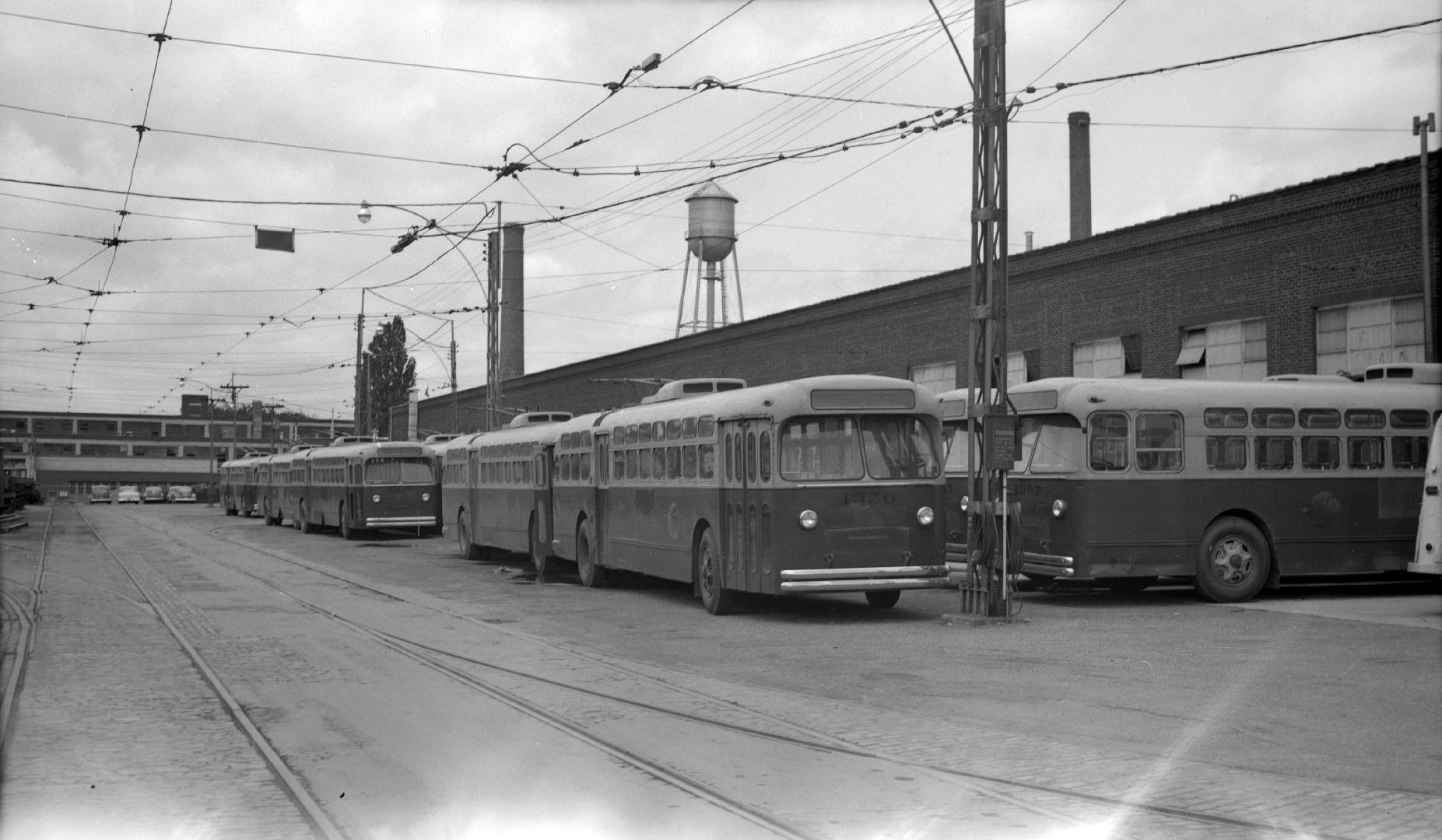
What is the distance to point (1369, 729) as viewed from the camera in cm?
952

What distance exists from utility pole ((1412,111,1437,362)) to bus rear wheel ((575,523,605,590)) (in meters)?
13.2

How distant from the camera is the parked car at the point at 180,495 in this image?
11440 centimetres

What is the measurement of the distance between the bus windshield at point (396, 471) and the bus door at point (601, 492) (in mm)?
18921

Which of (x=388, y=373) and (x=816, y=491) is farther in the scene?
(x=388, y=373)

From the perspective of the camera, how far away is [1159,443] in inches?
713

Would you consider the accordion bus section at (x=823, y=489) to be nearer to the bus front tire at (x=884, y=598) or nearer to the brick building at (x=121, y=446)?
the bus front tire at (x=884, y=598)

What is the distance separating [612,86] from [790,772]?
1479 cm

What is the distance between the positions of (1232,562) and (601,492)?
9.27m

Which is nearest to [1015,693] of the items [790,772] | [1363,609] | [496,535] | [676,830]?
[790,772]

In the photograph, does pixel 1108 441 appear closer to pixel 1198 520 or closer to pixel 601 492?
pixel 1198 520

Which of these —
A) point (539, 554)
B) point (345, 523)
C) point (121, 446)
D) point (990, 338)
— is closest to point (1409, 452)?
point (990, 338)

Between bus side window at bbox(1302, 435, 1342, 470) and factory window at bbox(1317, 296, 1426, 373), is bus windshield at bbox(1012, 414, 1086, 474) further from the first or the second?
factory window at bbox(1317, 296, 1426, 373)

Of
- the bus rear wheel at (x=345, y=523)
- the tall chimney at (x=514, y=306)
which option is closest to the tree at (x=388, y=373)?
the tall chimney at (x=514, y=306)

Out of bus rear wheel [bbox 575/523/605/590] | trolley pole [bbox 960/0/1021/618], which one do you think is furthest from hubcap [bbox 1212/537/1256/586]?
bus rear wheel [bbox 575/523/605/590]
